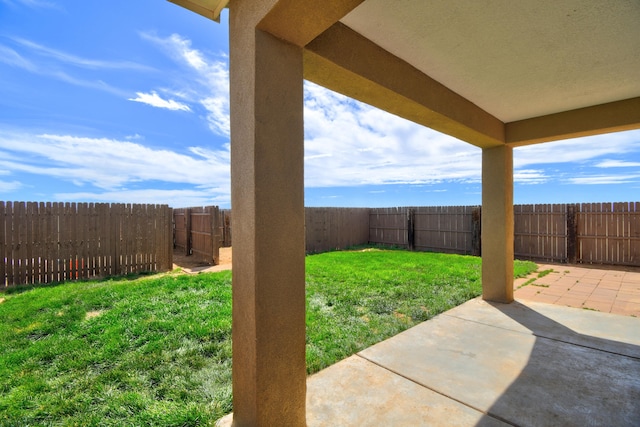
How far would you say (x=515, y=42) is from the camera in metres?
2.27

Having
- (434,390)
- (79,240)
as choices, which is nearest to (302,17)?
(434,390)

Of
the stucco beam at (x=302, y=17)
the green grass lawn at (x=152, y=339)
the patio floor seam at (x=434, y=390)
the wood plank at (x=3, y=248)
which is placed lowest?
the patio floor seam at (x=434, y=390)

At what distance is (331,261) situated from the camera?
854 cm

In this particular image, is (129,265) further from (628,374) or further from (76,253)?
(628,374)

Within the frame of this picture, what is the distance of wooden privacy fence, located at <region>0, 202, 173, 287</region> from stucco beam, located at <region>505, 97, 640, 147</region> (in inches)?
338

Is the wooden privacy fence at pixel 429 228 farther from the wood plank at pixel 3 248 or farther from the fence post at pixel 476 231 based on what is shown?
the wood plank at pixel 3 248

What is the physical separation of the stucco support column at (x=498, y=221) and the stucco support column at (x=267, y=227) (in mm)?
3952

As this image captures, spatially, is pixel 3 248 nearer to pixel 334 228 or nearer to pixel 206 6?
pixel 206 6

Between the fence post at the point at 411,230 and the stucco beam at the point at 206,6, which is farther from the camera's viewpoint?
the fence post at the point at 411,230

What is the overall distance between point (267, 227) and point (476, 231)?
10813mm

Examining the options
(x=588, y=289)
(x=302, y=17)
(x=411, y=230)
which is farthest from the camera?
(x=411, y=230)

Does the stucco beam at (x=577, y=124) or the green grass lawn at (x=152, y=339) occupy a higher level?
the stucco beam at (x=577, y=124)

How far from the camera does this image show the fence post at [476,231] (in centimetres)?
1044

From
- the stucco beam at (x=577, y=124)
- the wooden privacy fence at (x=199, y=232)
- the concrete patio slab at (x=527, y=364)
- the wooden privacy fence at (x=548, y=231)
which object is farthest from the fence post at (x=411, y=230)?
the concrete patio slab at (x=527, y=364)
